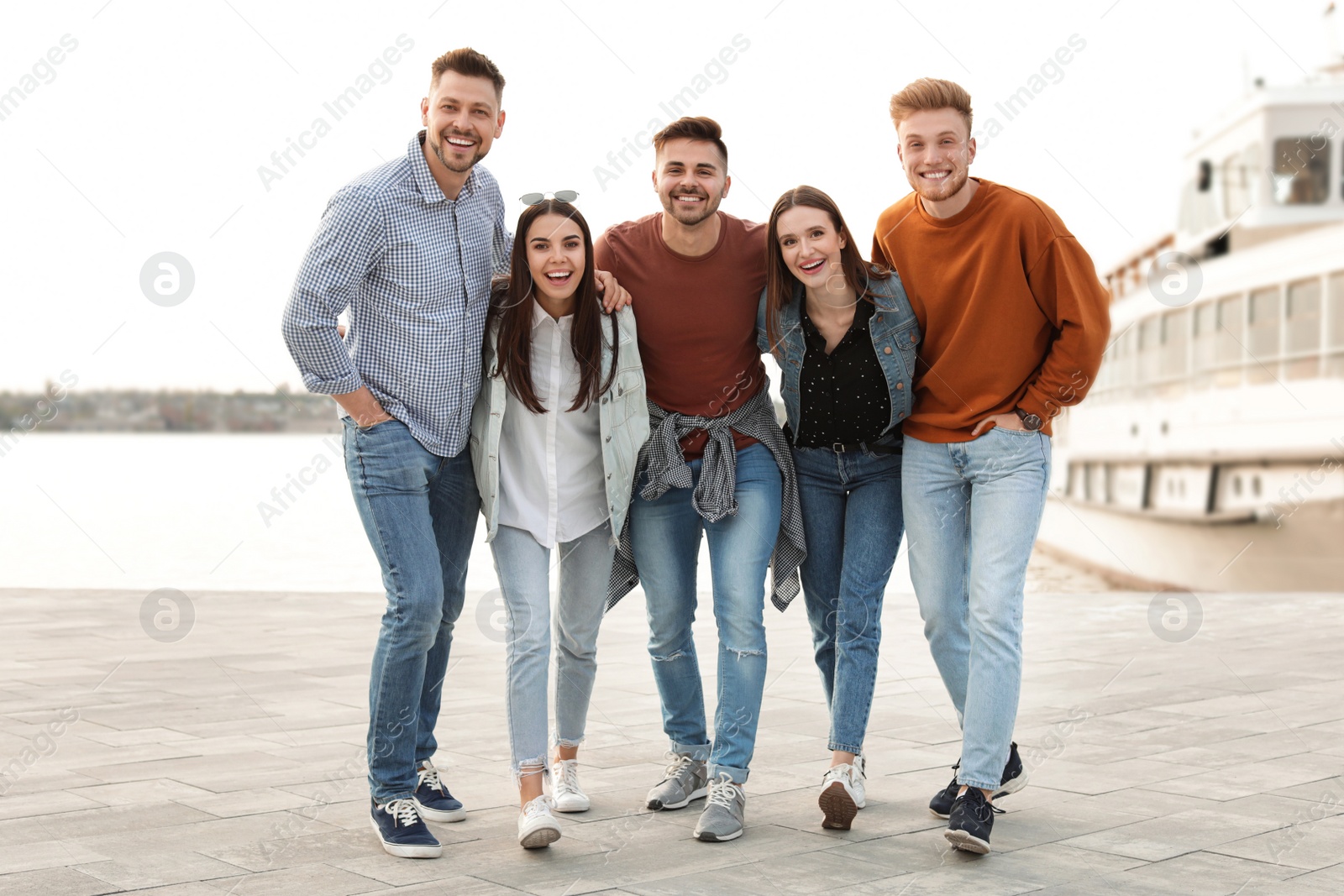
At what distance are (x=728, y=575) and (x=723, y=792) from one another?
0.56 metres

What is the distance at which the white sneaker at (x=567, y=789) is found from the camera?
12.1 ft

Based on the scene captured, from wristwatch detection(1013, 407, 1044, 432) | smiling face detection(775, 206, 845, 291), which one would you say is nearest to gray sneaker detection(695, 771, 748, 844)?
wristwatch detection(1013, 407, 1044, 432)

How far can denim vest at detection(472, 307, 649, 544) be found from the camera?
11.4 feet

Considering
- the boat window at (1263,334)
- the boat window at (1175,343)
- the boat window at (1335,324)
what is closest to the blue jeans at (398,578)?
the boat window at (1335,324)

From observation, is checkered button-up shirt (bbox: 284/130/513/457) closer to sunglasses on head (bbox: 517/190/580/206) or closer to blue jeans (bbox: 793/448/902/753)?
sunglasses on head (bbox: 517/190/580/206)

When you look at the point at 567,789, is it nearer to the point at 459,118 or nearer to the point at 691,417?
the point at 691,417

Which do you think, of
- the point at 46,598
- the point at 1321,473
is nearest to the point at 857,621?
the point at 46,598

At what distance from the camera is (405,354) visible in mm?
3404

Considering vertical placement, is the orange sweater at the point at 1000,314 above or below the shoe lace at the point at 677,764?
above

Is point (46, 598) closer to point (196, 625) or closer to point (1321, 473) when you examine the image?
point (196, 625)

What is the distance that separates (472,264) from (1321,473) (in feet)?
60.2

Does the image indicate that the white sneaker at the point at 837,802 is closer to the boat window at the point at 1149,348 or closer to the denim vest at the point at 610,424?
the denim vest at the point at 610,424

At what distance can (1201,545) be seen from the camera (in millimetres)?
22078

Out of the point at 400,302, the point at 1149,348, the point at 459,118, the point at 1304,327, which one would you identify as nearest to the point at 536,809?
the point at 400,302
